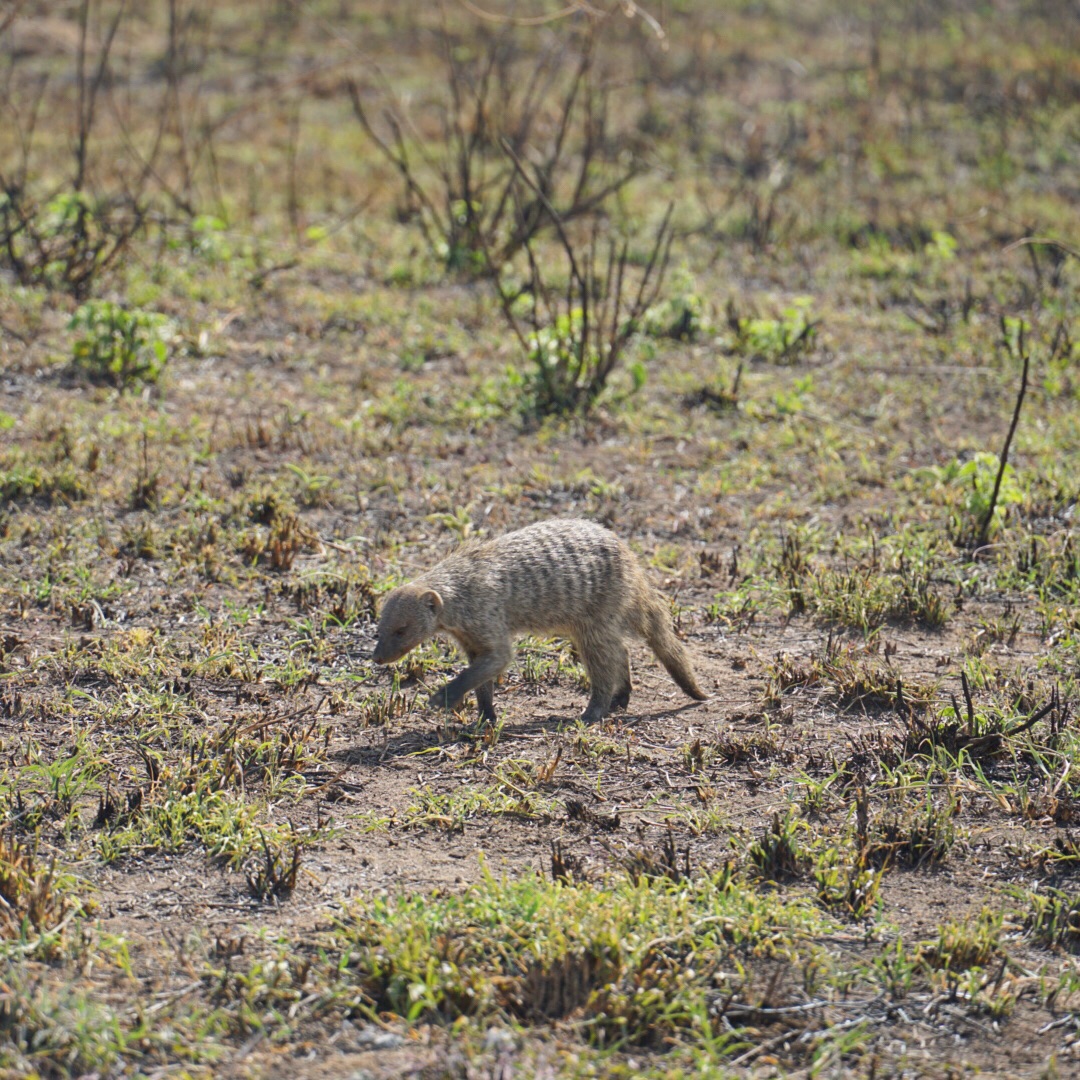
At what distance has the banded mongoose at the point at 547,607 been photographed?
507 cm

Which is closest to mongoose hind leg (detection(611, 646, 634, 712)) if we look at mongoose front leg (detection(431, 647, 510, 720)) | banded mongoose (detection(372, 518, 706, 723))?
banded mongoose (detection(372, 518, 706, 723))

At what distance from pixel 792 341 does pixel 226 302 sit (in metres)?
4.12

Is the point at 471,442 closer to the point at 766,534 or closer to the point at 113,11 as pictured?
the point at 766,534

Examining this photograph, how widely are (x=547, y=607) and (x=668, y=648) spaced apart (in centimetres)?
50

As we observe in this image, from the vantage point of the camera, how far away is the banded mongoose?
5.07 m

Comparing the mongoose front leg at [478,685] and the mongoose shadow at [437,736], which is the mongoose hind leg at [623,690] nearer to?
the mongoose shadow at [437,736]

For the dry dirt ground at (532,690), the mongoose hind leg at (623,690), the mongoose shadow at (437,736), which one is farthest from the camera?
the mongoose hind leg at (623,690)

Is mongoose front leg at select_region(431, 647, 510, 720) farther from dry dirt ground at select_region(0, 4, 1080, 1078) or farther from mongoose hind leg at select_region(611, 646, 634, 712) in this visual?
mongoose hind leg at select_region(611, 646, 634, 712)

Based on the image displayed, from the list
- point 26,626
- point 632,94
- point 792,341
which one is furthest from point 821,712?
point 632,94

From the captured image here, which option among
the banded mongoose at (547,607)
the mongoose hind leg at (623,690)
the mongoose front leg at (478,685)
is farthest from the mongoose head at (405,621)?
the mongoose hind leg at (623,690)

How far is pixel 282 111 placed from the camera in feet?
52.6

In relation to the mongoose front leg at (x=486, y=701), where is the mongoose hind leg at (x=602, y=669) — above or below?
above

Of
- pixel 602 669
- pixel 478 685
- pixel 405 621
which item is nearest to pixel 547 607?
pixel 602 669

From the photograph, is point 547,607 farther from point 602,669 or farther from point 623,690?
point 623,690
